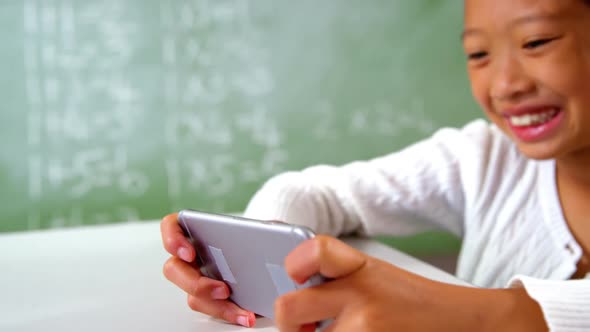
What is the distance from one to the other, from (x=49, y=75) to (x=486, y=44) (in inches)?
25.4

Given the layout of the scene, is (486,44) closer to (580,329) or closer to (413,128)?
(580,329)

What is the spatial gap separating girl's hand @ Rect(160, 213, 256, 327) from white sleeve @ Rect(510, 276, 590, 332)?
0.69 feet

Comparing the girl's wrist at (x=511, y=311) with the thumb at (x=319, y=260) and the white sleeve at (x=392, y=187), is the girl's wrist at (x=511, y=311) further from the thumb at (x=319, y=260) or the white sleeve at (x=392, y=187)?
the white sleeve at (x=392, y=187)

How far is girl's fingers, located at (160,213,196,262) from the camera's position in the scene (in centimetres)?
47

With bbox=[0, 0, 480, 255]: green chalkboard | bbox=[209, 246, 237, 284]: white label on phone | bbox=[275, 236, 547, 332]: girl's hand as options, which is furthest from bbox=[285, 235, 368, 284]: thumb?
bbox=[0, 0, 480, 255]: green chalkboard

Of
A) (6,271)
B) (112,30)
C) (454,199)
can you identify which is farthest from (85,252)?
(454,199)

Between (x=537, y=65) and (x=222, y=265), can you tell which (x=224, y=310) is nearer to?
(x=222, y=265)

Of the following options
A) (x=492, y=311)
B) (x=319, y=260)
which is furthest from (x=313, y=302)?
(x=492, y=311)

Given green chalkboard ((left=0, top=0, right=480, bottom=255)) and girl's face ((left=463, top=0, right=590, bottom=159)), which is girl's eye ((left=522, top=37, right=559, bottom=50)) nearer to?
girl's face ((left=463, top=0, right=590, bottom=159))

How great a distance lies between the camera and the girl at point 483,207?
36 cm

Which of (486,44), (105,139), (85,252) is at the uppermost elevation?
(486,44)

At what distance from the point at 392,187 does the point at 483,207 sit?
0.39 ft

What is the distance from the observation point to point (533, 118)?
0.61 meters

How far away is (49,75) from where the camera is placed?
89 cm
